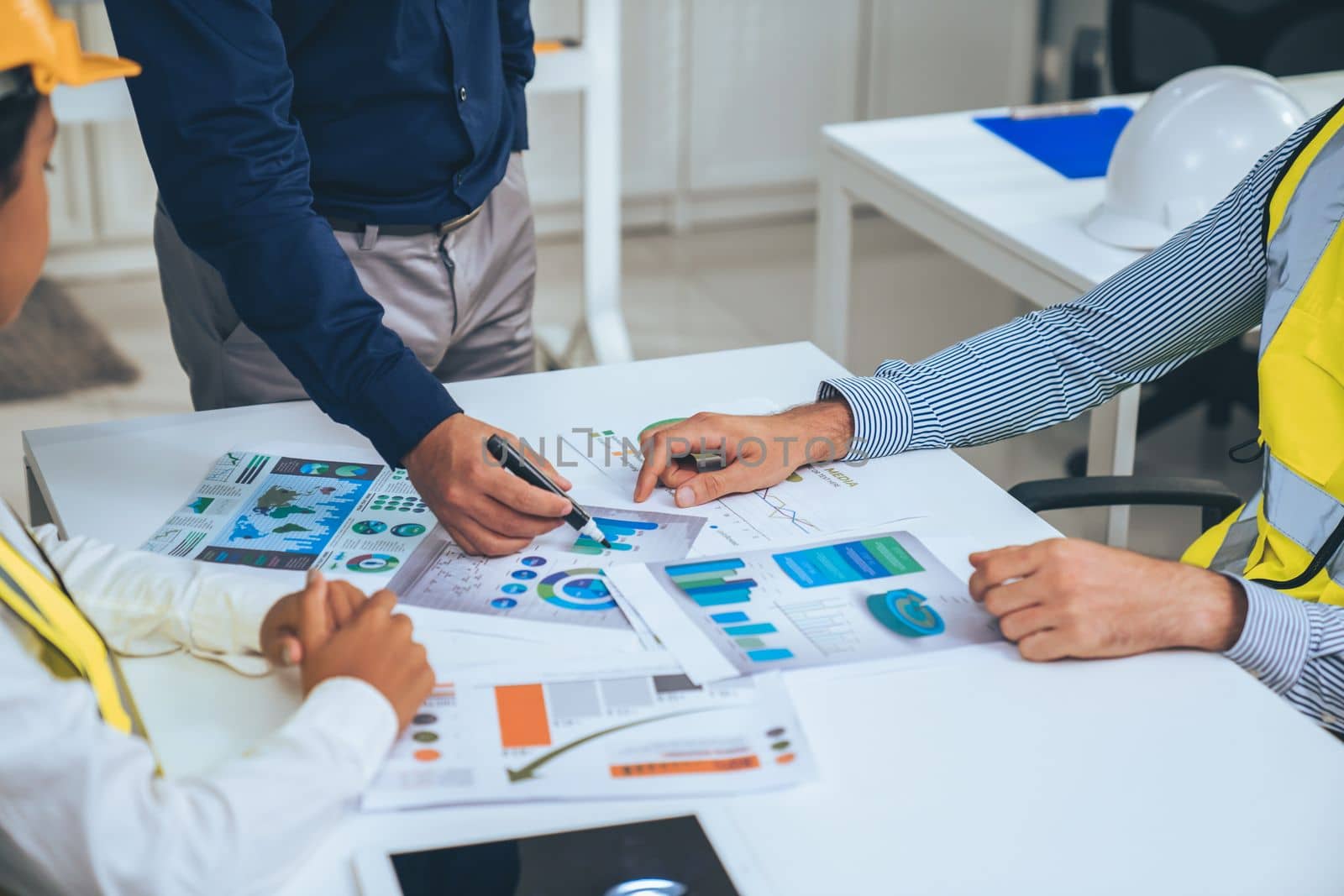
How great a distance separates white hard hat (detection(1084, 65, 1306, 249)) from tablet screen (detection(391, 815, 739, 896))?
4.43ft

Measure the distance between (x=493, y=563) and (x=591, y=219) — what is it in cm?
178

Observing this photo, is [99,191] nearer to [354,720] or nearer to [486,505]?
[486,505]

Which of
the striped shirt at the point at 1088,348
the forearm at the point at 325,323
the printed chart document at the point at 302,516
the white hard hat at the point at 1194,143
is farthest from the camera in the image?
the white hard hat at the point at 1194,143

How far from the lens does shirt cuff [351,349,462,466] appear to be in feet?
3.93

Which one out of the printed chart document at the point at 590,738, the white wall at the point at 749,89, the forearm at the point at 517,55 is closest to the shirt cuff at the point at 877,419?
the printed chart document at the point at 590,738

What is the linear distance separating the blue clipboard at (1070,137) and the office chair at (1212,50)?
0.72 meters

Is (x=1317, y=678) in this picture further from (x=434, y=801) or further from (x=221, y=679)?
(x=221, y=679)

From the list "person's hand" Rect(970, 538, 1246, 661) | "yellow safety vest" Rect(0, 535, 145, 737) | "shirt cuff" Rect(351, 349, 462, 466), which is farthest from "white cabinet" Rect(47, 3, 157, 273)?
"person's hand" Rect(970, 538, 1246, 661)

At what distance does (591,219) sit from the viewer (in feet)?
9.19

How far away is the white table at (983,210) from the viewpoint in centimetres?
187

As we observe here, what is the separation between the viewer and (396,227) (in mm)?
1597

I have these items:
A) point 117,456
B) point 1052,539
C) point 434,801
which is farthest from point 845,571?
point 117,456

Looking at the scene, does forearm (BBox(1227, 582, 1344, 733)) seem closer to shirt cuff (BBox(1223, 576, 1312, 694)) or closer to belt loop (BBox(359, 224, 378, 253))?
shirt cuff (BBox(1223, 576, 1312, 694))

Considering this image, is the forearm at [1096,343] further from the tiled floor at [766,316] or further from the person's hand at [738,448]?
the tiled floor at [766,316]
